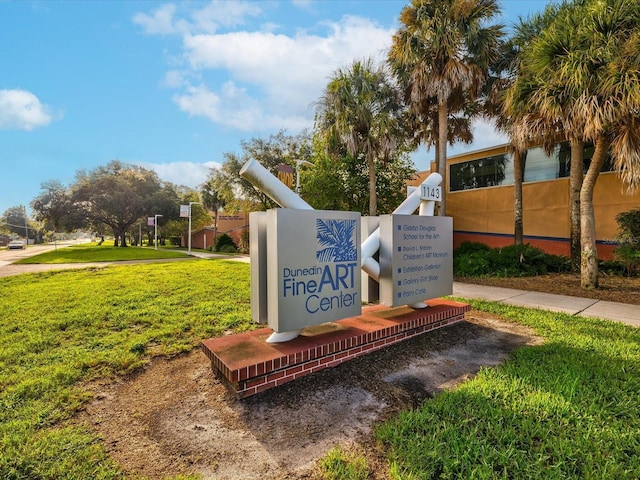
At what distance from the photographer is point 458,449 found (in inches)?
84.6

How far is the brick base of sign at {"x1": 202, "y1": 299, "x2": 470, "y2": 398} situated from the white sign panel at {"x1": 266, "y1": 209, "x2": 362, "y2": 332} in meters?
0.25

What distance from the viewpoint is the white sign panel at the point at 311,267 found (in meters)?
3.23

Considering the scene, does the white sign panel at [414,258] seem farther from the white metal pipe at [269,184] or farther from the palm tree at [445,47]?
the palm tree at [445,47]

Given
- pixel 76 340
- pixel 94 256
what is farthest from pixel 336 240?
pixel 94 256

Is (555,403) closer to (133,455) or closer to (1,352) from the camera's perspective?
(133,455)

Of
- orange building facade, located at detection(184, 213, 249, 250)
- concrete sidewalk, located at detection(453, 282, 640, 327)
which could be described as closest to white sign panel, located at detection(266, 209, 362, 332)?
concrete sidewalk, located at detection(453, 282, 640, 327)

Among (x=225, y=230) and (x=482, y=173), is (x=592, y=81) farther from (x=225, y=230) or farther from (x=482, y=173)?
(x=225, y=230)

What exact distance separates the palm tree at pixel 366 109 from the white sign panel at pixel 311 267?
949cm

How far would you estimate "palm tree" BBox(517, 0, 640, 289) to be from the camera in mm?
6227

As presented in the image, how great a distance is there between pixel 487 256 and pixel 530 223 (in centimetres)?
464

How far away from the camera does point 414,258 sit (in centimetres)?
457

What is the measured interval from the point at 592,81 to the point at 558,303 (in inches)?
187

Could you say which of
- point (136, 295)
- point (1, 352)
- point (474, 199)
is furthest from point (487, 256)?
point (1, 352)

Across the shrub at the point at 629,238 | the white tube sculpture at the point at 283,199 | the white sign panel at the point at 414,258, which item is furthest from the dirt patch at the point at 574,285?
the white tube sculpture at the point at 283,199
